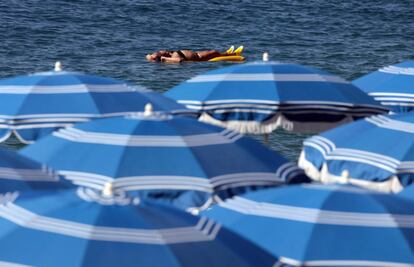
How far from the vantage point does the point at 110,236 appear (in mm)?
4555

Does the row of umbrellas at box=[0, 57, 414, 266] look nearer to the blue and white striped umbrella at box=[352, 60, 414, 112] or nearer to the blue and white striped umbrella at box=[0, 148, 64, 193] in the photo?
the blue and white striped umbrella at box=[0, 148, 64, 193]

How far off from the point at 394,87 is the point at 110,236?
5.84 meters

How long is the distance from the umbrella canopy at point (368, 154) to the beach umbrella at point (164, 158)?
590 millimetres

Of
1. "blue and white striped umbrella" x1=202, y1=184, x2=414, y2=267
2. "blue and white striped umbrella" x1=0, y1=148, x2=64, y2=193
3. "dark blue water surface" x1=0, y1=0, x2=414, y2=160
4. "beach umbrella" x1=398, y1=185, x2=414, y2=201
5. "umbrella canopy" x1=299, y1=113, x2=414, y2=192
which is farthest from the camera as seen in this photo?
"dark blue water surface" x1=0, y1=0, x2=414, y2=160

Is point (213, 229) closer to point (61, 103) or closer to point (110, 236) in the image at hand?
point (110, 236)

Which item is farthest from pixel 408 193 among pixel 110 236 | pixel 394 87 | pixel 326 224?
pixel 394 87

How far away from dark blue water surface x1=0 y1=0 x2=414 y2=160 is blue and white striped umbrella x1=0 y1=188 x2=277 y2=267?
22096 mm

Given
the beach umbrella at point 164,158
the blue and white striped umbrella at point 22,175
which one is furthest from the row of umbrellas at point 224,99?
the blue and white striped umbrella at point 22,175

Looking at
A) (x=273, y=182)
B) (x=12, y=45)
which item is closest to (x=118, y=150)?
(x=273, y=182)

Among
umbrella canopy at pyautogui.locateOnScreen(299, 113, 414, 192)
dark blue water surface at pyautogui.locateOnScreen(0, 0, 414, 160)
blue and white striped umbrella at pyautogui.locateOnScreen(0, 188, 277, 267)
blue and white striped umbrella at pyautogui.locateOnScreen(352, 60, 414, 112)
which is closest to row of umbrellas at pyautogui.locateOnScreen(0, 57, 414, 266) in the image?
blue and white striped umbrella at pyautogui.locateOnScreen(0, 188, 277, 267)

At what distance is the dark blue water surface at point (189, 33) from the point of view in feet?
103

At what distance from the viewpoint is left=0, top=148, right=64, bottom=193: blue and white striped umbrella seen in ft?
18.6

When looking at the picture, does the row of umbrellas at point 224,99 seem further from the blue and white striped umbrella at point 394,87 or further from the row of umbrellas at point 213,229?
the row of umbrellas at point 213,229

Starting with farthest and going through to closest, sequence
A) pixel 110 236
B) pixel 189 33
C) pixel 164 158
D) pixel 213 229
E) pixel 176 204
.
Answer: pixel 189 33
pixel 164 158
pixel 176 204
pixel 213 229
pixel 110 236
